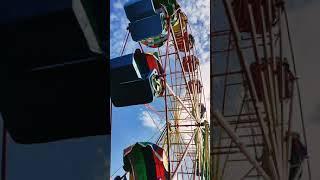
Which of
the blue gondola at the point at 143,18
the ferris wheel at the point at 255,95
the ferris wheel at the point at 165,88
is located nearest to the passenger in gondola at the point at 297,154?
the ferris wheel at the point at 255,95

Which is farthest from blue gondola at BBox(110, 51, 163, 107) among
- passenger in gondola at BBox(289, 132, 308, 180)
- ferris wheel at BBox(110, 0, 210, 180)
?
passenger in gondola at BBox(289, 132, 308, 180)

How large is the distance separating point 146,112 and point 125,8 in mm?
187

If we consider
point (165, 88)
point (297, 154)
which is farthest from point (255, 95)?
point (165, 88)

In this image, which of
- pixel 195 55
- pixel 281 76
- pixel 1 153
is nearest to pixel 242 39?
pixel 281 76

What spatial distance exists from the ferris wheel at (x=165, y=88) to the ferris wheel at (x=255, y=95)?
0.22 meters

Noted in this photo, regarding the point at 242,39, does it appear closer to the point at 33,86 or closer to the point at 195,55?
the point at 195,55

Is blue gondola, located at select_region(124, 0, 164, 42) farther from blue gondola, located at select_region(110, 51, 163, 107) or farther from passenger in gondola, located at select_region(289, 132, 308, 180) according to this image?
passenger in gondola, located at select_region(289, 132, 308, 180)

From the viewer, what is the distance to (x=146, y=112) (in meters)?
0.79

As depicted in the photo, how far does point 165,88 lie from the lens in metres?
0.83

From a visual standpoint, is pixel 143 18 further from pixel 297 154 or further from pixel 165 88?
pixel 297 154

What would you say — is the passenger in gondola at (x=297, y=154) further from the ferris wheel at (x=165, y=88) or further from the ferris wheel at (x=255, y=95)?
the ferris wheel at (x=165, y=88)

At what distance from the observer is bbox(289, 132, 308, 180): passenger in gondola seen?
47.5 inches

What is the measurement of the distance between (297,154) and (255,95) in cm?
20

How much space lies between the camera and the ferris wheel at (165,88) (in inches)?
31.1
